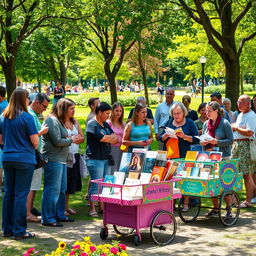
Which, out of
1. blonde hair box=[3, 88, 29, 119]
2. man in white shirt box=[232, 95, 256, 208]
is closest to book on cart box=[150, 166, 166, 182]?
blonde hair box=[3, 88, 29, 119]

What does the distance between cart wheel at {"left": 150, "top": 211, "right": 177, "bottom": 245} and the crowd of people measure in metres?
1.45

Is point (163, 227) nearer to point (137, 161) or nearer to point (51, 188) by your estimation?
point (137, 161)

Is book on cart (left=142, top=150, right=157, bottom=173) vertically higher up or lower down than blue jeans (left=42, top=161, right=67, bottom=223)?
higher up

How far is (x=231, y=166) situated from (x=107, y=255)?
481 cm

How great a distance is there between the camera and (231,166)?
933 centimetres

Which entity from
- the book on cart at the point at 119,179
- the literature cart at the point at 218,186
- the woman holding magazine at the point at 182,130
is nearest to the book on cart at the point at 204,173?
the literature cart at the point at 218,186

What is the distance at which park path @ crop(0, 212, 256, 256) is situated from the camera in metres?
7.74

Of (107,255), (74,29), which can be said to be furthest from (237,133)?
(74,29)

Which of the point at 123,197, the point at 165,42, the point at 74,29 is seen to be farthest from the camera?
the point at 74,29

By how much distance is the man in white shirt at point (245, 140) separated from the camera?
35.0 feet

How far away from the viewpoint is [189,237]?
8547 millimetres

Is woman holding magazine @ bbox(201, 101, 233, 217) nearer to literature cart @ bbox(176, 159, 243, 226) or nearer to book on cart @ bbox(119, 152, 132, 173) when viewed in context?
literature cart @ bbox(176, 159, 243, 226)

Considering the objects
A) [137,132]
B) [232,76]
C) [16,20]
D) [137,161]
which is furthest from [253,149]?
[16,20]

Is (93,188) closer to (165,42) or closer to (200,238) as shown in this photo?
(200,238)
